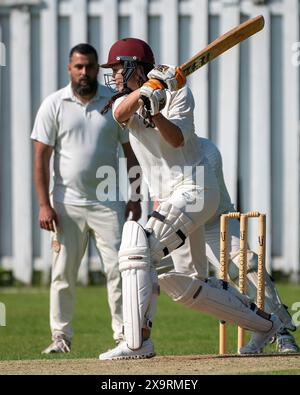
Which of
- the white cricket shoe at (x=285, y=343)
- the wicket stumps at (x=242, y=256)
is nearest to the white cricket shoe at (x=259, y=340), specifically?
the wicket stumps at (x=242, y=256)

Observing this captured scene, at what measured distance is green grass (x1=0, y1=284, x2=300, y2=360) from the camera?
7.89 m

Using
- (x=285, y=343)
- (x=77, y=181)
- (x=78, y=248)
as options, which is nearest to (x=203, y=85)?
(x=77, y=181)

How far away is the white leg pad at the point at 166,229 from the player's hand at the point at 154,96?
1.75 ft

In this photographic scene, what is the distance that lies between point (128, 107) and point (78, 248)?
2.16 m

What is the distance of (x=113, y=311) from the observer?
8.16 metres

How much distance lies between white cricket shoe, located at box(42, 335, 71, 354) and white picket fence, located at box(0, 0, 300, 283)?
4.11 m

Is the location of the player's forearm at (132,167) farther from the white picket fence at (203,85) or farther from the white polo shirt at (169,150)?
the white picket fence at (203,85)

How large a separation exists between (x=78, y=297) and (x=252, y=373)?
5543mm

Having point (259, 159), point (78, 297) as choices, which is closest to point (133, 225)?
point (78, 297)

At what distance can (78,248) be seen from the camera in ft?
26.9

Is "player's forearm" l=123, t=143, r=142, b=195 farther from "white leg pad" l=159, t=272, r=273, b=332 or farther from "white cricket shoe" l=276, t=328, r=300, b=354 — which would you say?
"white leg pad" l=159, t=272, r=273, b=332

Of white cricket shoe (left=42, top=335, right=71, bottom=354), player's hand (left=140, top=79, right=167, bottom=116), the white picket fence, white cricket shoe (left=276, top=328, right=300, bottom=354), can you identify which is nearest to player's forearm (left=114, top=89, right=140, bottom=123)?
player's hand (left=140, top=79, right=167, bottom=116)

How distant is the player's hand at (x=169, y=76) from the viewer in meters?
6.17

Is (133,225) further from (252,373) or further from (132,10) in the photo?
(132,10)
